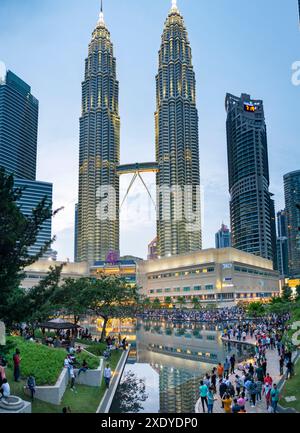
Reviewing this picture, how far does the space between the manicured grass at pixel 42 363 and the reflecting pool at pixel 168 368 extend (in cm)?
355

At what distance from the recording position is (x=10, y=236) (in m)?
15.9

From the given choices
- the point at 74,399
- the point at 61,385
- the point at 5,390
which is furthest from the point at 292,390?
the point at 5,390

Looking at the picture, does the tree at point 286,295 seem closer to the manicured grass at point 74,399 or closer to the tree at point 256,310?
the tree at point 256,310

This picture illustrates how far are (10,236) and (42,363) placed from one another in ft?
32.0

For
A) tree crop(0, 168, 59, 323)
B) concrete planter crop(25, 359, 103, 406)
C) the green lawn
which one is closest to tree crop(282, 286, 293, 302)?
concrete planter crop(25, 359, 103, 406)

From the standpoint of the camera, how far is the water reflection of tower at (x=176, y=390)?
20.7 m

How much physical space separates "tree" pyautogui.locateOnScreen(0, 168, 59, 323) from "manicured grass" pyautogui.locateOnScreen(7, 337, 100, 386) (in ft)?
12.7

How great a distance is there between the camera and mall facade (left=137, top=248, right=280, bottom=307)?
115125 mm

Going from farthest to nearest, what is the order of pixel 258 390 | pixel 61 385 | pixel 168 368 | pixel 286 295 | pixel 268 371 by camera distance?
1. pixel 286 295
2. pixel 168 368
3. pixel 268 371
4. pixel 258 390
5. pixel 61 385

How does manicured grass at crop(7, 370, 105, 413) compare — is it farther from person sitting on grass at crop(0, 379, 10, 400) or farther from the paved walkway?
the paved walkway

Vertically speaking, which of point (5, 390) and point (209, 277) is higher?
point (209, 277)

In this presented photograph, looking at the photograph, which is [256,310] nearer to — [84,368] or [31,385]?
[84,368]

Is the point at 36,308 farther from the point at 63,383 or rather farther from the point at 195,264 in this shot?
the point at 195,264

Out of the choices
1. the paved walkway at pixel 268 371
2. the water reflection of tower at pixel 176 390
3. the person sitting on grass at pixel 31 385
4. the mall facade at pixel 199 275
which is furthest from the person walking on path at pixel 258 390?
the mall facade at pixel 199 275
